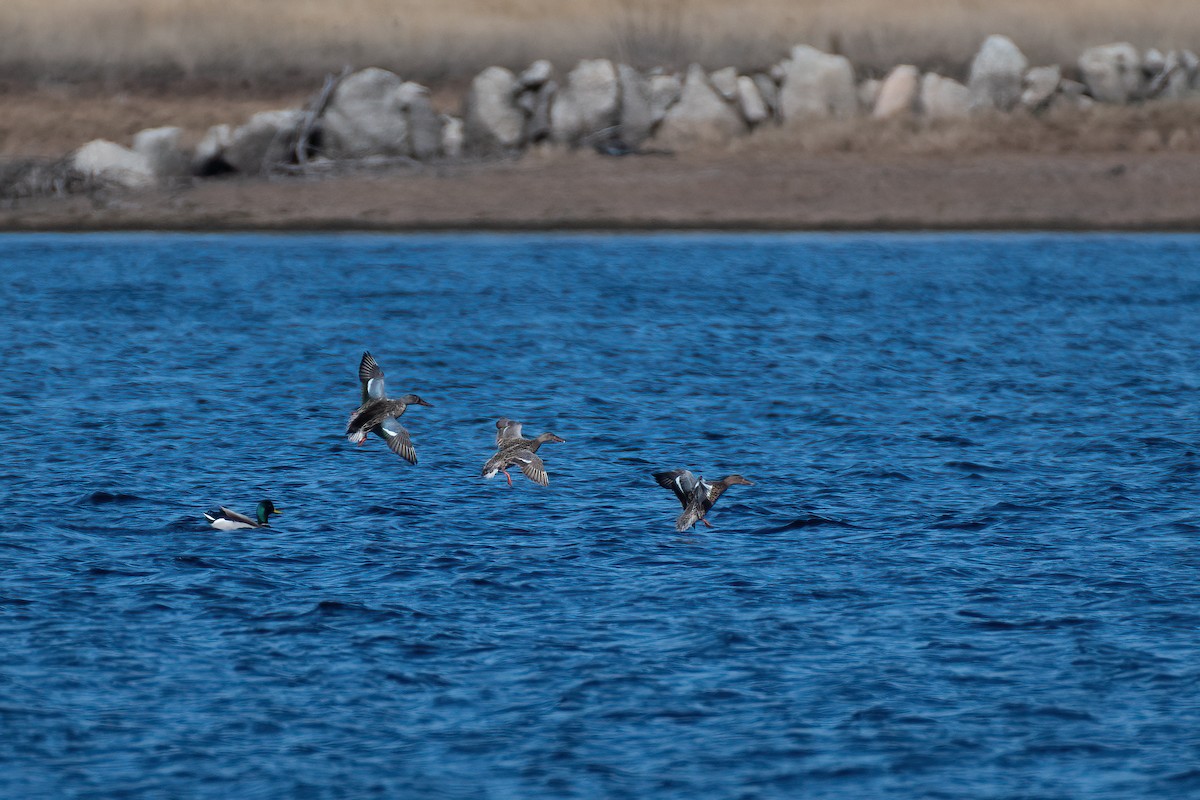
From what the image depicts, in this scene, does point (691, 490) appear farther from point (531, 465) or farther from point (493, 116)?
point (493, 116)

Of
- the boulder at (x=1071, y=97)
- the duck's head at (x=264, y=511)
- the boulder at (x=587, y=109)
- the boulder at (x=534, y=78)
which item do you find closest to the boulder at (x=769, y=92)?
the boulder at (x=587, y=109)

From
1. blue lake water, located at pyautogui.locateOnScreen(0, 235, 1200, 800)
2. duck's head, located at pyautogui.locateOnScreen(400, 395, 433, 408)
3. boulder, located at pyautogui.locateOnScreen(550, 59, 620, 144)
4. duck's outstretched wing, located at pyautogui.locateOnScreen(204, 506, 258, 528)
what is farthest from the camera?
boulder, located at pyautogui.locateOnScreen(550, 59, 620, 144)

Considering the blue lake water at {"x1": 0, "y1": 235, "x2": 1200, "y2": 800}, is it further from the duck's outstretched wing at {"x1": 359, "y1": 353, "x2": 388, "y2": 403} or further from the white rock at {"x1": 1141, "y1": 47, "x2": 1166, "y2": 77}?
the white rock at {"x1": 1141, "y1": 47, "x2": 1166, "y2": 77}

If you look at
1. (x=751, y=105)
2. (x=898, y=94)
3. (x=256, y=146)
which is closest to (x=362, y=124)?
(x=256, y=146)

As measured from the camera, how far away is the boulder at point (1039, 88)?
4806 centimetres

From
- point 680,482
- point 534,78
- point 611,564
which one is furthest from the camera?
point 534,78

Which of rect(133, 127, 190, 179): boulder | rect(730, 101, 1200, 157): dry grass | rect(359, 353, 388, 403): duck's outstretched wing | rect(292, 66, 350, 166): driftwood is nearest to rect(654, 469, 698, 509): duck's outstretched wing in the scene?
rect(359, 353, 388, 403): duck's outstretched wing

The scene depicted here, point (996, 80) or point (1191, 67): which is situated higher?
point (1191, 67)

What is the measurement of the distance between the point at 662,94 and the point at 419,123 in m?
6.92

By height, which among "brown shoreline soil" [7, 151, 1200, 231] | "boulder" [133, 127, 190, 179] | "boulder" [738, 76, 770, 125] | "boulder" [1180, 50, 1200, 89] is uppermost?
"boulder" [1180, 50, 1200, 89]

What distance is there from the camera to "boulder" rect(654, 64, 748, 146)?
46.4m

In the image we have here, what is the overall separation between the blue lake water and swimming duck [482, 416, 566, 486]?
72 centimetres

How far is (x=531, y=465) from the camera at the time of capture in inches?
604

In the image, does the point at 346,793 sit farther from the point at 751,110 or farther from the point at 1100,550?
the point at 751,110
